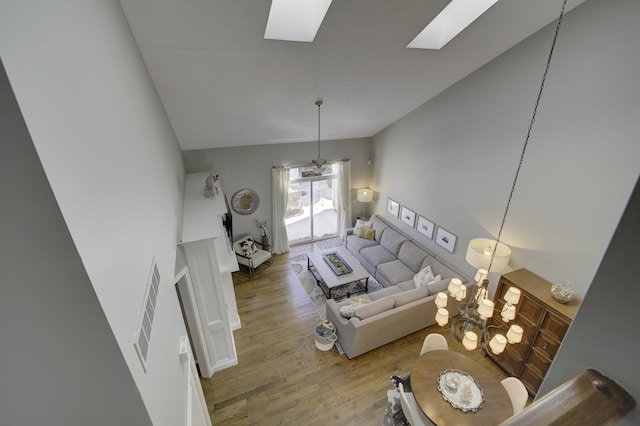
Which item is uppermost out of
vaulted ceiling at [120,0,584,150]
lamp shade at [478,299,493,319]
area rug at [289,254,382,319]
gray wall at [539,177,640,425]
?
vaulted ceiling at [120,0,584,150]

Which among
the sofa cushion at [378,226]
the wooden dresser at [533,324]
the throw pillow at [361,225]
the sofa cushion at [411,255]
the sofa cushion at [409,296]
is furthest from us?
the throw pillow at [361,225]

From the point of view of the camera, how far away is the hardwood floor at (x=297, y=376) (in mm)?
3426

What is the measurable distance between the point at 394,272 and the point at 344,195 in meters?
2.61

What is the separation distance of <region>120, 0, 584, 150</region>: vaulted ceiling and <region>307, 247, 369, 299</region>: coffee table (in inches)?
110

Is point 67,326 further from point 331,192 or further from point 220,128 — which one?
point 331,192

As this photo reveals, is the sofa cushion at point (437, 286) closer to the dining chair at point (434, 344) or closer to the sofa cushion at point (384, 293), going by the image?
the sofa cushion at point (384, 293)

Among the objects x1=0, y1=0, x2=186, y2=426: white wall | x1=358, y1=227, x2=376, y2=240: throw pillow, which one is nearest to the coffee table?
x1=358, y1=227, x2=376, y2=240: throw pillow

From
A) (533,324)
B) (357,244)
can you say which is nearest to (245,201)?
(357,244)

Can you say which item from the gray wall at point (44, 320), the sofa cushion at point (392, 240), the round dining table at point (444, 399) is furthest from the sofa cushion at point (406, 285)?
the gray wall at point (44, 320)

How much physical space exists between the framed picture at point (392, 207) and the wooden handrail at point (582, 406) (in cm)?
612

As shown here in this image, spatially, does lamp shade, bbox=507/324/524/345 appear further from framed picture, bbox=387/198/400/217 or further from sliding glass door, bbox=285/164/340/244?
sliding glass door, bbox=285/164/340/244

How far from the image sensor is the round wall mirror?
631 centimetres

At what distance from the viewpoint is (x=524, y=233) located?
3.81m

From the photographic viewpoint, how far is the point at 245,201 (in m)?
6.42
